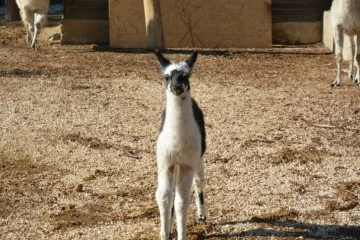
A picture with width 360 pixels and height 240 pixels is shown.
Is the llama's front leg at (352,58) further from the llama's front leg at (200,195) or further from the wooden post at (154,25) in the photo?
the llama's front leg at (200,195)

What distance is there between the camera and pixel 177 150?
18.1ft

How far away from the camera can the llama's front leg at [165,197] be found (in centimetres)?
553

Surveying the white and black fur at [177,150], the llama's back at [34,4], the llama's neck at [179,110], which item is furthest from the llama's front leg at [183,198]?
the llama's back at [34,4]

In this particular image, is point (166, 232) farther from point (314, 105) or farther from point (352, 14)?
point (352, 14)

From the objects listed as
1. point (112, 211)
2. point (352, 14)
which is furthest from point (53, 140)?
point (352, 14)

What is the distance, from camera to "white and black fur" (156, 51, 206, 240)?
5516 mm

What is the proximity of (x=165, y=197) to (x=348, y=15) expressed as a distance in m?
7.20

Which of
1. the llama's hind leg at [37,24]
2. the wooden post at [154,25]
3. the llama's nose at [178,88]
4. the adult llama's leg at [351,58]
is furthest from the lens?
the llama's hind leg at [37,24]

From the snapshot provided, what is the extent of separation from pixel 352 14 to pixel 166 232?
7184 millimetres

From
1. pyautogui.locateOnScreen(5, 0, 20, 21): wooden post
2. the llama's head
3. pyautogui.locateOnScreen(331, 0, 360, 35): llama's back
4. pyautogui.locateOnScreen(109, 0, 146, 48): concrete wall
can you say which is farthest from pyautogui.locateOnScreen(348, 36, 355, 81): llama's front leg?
pyautogui.locateOnScreen(5, 0, 20, 21): wooden post

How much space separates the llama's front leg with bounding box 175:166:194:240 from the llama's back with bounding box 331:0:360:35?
6989mm

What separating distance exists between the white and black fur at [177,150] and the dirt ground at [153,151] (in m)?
0.54

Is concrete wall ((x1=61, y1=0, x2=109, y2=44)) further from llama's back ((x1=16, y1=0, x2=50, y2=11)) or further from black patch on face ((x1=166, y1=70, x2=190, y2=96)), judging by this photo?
black patch on face ((x1=166, y1=70, x2=190, y2=96))

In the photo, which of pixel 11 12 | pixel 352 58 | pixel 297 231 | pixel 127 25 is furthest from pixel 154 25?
pixel 297 231
